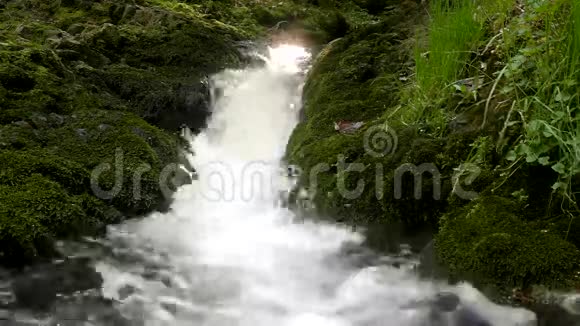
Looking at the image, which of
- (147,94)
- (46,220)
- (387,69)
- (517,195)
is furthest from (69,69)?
(517,195)

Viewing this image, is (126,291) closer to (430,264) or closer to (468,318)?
(430,264)

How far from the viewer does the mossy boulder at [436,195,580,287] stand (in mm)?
2932

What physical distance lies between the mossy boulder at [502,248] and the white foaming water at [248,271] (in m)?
0.17

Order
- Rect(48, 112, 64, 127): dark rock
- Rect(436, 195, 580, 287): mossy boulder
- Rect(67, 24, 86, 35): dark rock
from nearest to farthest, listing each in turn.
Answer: Rect(436, 195, 580, 287): mossy boulder → Rect(48, 112, 64, 127): dark rock → Rect(67, 24, 86, 35): dark rock

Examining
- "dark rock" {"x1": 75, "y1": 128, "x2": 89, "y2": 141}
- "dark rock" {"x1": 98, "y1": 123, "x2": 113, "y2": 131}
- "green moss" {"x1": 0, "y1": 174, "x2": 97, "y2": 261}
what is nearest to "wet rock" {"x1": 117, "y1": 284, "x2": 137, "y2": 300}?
"green moss" {"x1": 0, "y1": 174, "x2": 97, "y2": 261}

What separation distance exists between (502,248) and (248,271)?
1.68 meters

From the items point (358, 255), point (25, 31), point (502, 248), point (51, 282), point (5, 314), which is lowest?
point (5, 314)

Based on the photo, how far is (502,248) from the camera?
309 centimetres

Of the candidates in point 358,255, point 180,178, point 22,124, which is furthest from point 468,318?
point 22,124

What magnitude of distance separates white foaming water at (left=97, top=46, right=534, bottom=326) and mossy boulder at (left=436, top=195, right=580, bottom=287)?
0.56 feet

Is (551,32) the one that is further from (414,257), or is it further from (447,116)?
(414,257)

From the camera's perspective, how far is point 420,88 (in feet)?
14.4

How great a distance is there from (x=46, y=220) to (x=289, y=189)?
2.07 m

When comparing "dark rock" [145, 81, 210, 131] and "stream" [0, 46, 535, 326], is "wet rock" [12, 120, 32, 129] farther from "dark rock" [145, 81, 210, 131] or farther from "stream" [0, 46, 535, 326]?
"dark rock" [145, 81, 210, 131]
